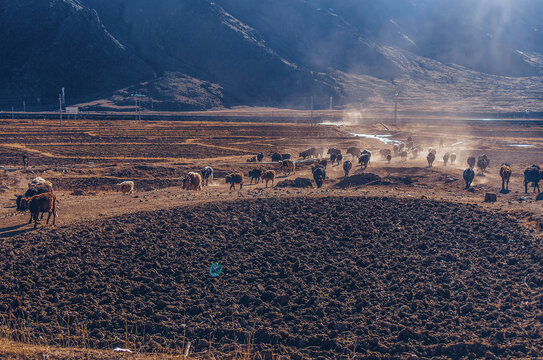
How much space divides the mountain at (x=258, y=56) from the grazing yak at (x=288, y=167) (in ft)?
285

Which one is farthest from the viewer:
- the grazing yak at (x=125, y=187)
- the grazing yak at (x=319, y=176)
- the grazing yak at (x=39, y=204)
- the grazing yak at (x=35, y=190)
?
the grazing yak at (x=319, y=176)

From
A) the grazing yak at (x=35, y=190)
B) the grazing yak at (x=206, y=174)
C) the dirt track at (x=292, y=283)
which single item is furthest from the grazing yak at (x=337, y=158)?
the grazing yak at (x=35, y=190)

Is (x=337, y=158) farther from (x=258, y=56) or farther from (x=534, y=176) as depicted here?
(x=258, y=56)

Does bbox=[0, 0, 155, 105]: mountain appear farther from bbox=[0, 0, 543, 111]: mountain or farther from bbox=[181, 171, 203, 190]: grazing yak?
bbox=[181, 171, 203, 190]: grazing yak

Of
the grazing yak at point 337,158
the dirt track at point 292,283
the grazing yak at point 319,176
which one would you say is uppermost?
the grazing yak at point 337,158

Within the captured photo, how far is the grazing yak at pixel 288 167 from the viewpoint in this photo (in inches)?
1320

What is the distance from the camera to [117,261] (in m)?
14.0

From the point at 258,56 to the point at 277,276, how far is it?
461 ft

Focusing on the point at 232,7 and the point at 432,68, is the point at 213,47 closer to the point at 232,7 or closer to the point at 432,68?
the point at 232,7

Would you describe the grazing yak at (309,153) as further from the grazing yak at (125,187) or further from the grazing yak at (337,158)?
the grazing yak at (125,187)

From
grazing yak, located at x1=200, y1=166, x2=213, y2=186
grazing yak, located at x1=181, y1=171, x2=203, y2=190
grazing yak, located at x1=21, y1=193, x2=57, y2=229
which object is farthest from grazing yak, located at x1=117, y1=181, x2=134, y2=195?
grazing yak, located at x1=21, y1=193, x2=57, y2=229

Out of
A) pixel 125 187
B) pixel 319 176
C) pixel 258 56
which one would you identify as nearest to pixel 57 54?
pixel 258 56

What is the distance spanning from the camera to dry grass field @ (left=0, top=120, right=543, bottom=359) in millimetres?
10141

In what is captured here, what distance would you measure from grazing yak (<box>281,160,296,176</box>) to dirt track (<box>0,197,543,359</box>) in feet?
50.0
